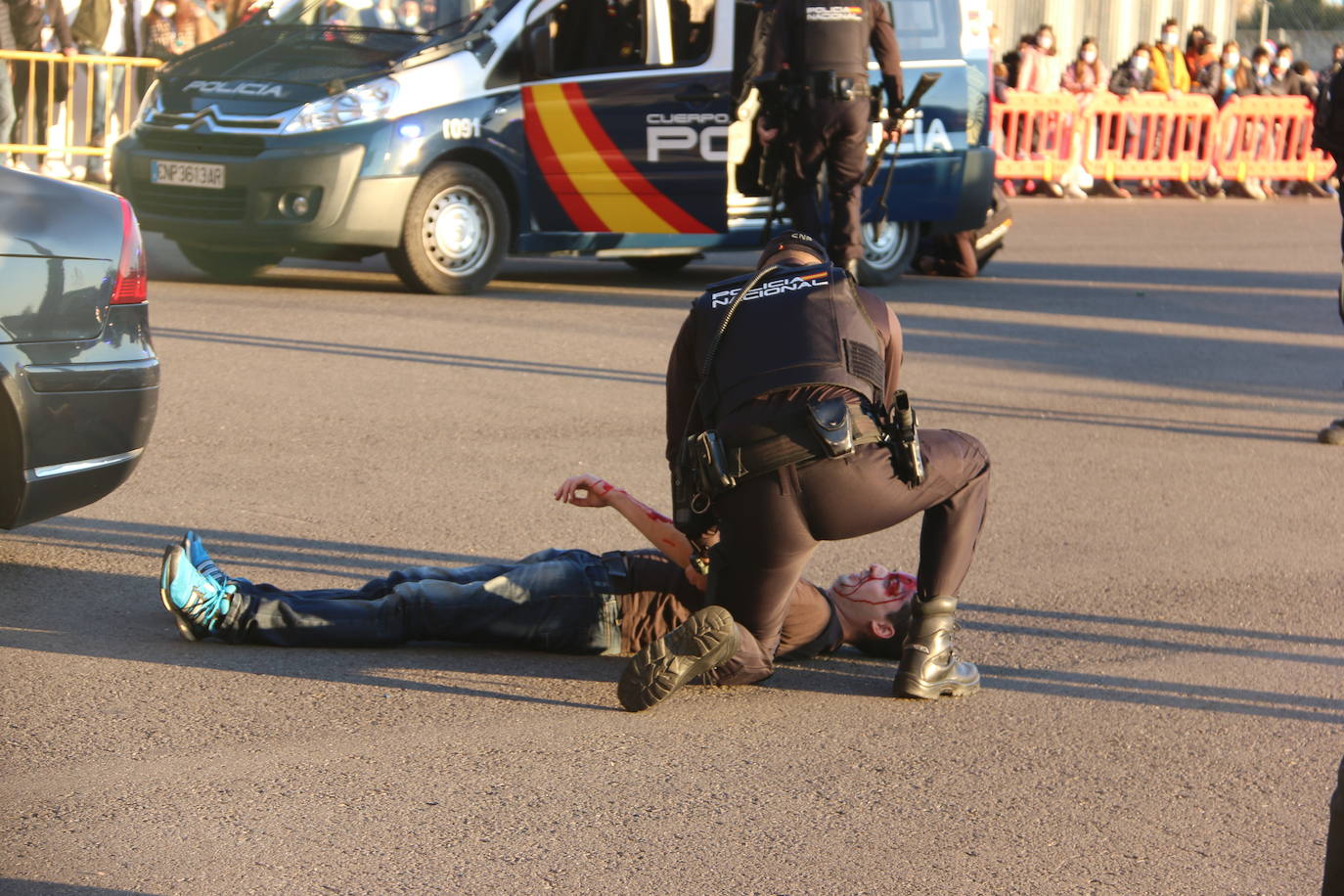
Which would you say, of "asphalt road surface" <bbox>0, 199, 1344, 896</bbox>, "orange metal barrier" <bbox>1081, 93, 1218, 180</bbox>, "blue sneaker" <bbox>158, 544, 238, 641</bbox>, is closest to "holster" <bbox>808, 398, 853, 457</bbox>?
"asphalt road surface" <bbox>0, 199, 1344, 896</bbox>

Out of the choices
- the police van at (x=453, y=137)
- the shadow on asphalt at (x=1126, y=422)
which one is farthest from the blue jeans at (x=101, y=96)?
the shadow on asphalt at (x=1126, y=422)

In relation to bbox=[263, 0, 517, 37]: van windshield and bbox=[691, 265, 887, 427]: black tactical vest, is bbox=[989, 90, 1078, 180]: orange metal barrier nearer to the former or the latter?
bbox=[263, 0, 517, 37]: van windshield

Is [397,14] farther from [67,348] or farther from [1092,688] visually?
[1092,688]

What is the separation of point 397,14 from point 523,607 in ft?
23.9

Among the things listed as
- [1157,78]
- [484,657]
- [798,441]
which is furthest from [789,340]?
[1157,78]

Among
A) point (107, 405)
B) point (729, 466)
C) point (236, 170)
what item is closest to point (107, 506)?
point (107, 405)

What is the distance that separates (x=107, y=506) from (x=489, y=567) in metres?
1.96

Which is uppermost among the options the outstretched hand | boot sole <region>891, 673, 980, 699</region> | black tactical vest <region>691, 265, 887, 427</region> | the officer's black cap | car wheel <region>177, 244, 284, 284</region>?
the officer's black cap

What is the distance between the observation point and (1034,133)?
21531 mm

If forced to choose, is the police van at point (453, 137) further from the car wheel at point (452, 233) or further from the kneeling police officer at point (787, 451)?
the kneeling police officer at point (787, 451)

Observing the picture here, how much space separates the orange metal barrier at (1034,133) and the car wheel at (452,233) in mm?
10989

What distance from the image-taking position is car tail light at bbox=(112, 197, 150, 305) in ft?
17.1

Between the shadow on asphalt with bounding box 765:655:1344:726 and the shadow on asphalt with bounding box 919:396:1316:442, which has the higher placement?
the shadow on asphalt with bounding box 765:655:1344:726

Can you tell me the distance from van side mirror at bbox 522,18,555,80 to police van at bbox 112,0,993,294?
13 millimetres
